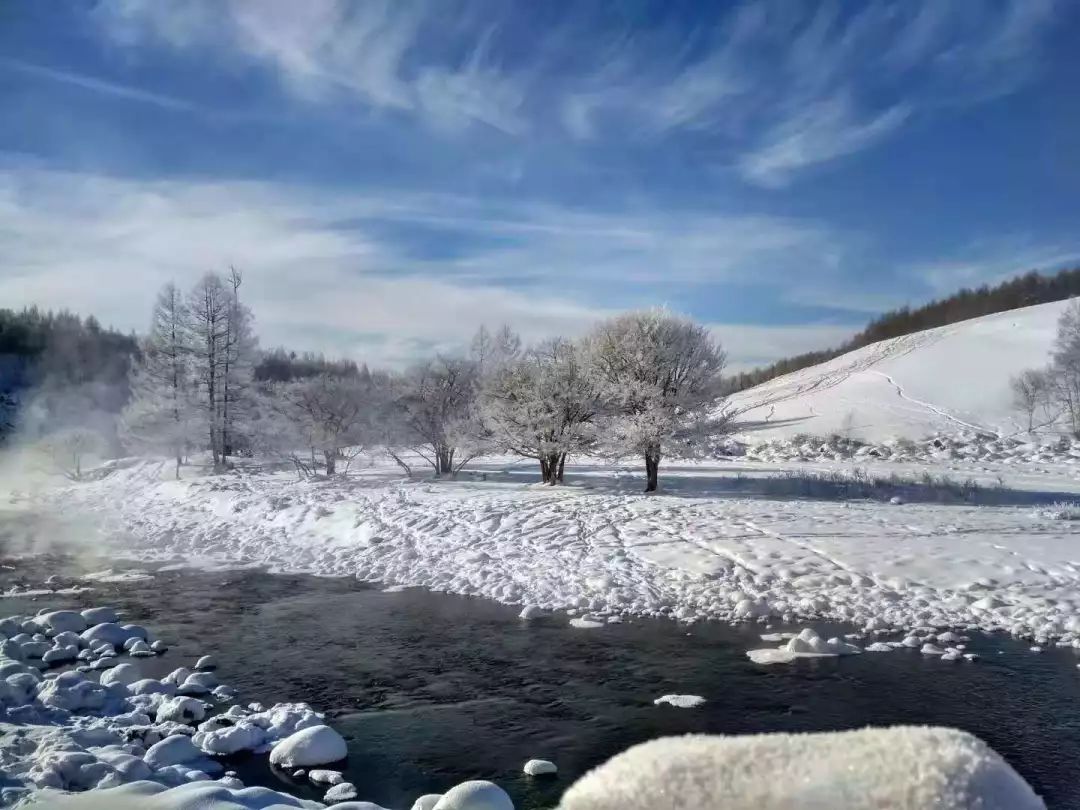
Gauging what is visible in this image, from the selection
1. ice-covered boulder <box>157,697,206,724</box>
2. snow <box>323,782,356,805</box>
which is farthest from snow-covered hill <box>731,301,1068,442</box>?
snow <box>323,782,356,805</box>

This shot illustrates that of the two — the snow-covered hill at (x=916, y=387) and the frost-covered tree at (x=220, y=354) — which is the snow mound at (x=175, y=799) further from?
the snow-covered hill at (x=916, y=387)

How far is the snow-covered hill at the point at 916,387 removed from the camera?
2077 inches

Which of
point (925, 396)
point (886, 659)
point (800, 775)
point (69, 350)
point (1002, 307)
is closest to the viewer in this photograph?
point (800, 775)

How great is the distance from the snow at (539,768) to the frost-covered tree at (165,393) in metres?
35.4

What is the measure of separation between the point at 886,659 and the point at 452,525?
1396cm

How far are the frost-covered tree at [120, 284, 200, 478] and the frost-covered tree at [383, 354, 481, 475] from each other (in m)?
10.9

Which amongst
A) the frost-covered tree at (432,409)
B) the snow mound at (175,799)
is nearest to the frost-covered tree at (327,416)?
the frost-covered tree at (432,409)

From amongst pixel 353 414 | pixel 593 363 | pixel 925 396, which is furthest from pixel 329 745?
pixel 925 396

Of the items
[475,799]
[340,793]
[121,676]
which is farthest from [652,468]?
[475,799]

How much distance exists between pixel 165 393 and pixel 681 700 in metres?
37.0

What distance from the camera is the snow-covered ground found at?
1591cm

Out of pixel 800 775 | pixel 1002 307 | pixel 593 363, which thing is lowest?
pixel 800 775

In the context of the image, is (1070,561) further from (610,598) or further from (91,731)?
(91,731)

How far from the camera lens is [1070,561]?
17234mm
